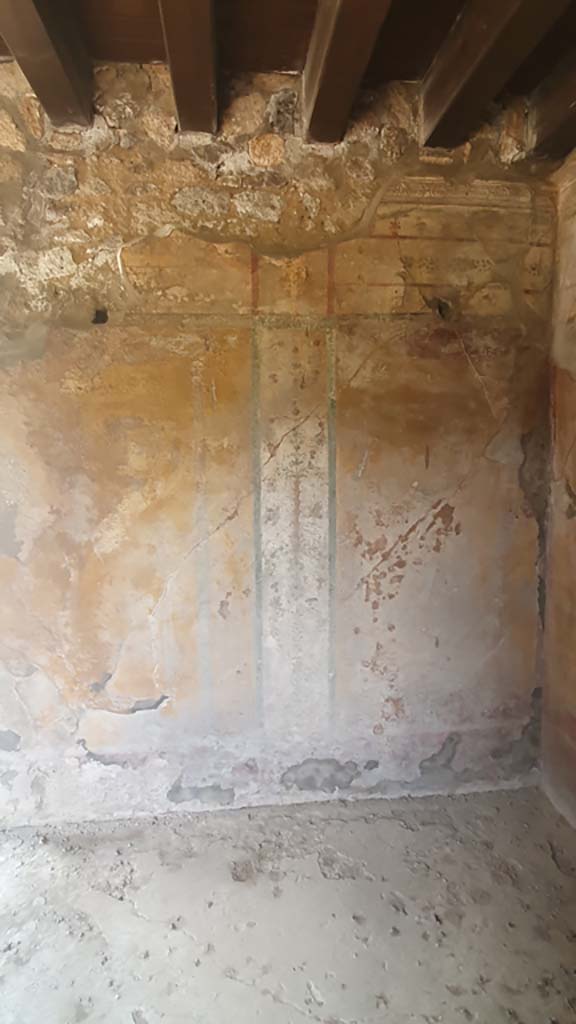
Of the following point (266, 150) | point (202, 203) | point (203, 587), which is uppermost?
point (266, 150)

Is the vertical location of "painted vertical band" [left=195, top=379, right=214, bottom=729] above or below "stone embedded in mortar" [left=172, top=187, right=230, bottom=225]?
below

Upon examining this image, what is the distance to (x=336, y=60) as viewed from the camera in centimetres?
140

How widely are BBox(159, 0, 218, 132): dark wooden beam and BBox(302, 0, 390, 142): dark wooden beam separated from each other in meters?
0.27

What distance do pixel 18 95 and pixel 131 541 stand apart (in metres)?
1.32

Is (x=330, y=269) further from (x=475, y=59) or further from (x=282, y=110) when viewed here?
(x=475, y=59)

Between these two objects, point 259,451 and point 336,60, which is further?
point 259,451

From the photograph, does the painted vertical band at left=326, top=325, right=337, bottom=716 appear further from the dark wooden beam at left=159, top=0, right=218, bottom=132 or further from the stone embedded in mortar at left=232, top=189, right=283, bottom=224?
the dark wooden beam at left=159, top=0, right=218, bottom=132

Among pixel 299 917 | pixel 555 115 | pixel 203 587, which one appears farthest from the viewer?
pixel 203 587

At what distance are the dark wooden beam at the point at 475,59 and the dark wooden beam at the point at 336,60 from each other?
255mm

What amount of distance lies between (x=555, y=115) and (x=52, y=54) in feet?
4.41

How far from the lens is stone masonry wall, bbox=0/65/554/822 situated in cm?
173

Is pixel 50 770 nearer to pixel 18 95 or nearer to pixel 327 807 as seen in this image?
pixel 327 807

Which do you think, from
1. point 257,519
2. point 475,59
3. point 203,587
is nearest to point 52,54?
point 475,59

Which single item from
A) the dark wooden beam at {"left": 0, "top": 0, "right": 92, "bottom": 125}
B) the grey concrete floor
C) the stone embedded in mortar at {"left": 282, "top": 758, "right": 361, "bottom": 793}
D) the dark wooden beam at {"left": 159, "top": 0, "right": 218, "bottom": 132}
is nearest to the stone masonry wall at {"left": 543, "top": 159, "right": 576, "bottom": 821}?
the grey concrete floor
